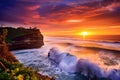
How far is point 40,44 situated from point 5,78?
4338 cm

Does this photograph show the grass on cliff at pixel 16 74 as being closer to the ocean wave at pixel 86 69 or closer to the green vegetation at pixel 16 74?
the green vegetation at pixel 16 74

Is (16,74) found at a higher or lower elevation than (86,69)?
higher

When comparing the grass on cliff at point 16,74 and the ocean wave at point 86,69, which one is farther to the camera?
the ocean wave at point 86,69

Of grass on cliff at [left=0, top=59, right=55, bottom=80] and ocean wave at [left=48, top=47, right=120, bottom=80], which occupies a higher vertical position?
grass on cliff at [left=0, top=59, right=55, bottom=80]

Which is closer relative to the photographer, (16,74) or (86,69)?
(16,74)

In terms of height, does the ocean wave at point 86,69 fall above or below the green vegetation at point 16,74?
below

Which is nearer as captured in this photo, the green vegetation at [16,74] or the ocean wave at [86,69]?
the green vegetation at [16,74]

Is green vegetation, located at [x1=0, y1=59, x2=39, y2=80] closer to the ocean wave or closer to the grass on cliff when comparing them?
the grass on cliff

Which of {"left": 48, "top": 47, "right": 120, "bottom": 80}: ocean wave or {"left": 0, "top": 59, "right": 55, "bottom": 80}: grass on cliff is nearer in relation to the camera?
{"left": 0, "top": 59, "right": 55, "bottom": 80}: grass on cliff

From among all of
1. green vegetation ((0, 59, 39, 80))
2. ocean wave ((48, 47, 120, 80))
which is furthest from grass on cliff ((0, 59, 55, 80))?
ocean wave ((48, 47, 120, 80))

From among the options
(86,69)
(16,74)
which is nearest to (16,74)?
(16,74)

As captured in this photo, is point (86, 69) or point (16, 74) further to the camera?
point (86, 69)

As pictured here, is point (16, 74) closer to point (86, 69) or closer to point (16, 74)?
point (16, 74)

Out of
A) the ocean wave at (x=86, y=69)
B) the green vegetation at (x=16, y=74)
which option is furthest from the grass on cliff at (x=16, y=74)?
the ocean wave at (x=86, y=69)
